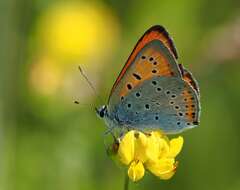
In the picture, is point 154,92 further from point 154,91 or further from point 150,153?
point 150,153

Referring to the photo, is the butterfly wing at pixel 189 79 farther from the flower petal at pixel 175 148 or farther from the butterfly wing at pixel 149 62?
the flower petal at pixel 175 148

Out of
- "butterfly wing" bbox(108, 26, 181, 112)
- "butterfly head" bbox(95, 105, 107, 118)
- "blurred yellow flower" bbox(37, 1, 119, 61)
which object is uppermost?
"blurred yellow flower" bbox(37, 1, 119, 61)

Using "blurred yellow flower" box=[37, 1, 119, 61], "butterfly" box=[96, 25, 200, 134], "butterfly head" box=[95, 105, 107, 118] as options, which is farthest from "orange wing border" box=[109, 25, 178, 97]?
"blurred yellow flower" box=[37, 1, 119, 61]

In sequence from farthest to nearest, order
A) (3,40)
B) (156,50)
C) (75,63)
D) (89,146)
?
(75,63)
(89,146)
(3,40)
(156,50)

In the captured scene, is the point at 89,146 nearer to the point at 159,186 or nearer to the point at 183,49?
the point at 159,186

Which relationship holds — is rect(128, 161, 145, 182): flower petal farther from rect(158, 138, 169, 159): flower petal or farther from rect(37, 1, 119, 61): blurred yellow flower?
rect(37, 1, 119, 61): blurred yellow flower

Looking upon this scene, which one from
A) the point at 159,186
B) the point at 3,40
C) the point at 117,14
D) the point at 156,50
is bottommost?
the point at 159,186

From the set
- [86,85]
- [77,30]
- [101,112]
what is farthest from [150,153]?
[77,30]

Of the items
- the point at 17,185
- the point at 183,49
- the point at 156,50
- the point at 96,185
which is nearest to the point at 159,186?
the point at 96,185
